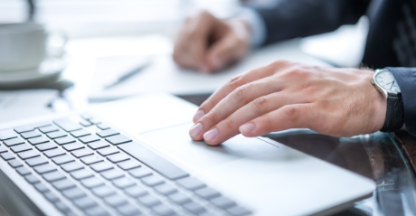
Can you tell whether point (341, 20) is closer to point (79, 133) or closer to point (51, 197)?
point (79, 133)

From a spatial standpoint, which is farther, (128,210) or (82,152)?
(82,152)

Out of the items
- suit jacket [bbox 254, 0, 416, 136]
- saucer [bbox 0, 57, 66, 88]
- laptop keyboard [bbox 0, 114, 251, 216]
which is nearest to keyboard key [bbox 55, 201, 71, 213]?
laptop keyboard [bbox 0, 114, 251, 216]

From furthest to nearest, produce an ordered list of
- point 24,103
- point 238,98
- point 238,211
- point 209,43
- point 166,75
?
point 209,43
point 166,75
point 24,103
point 238,98
point 238,211

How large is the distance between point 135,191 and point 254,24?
0.73m

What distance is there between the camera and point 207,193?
1.11 ft

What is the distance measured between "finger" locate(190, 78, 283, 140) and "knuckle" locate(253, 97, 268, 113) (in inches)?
1.0

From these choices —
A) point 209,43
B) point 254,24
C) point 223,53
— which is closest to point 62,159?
point 223,53

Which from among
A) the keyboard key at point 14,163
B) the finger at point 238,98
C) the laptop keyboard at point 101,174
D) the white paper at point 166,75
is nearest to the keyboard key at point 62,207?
the laptop keyboard at point 101,174

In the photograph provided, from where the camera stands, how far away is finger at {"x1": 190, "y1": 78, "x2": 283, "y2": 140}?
504 millimetres

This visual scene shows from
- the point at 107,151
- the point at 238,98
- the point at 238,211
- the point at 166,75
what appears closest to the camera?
the point at 238,211

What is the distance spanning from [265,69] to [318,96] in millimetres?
102

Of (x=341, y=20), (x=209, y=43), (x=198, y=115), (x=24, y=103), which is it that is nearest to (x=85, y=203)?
(x=198, y=115)

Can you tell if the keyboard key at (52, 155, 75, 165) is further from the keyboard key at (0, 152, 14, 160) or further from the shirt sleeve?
the shirt sleeve

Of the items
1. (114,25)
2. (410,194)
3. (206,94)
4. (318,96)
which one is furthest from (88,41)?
(410,194)
